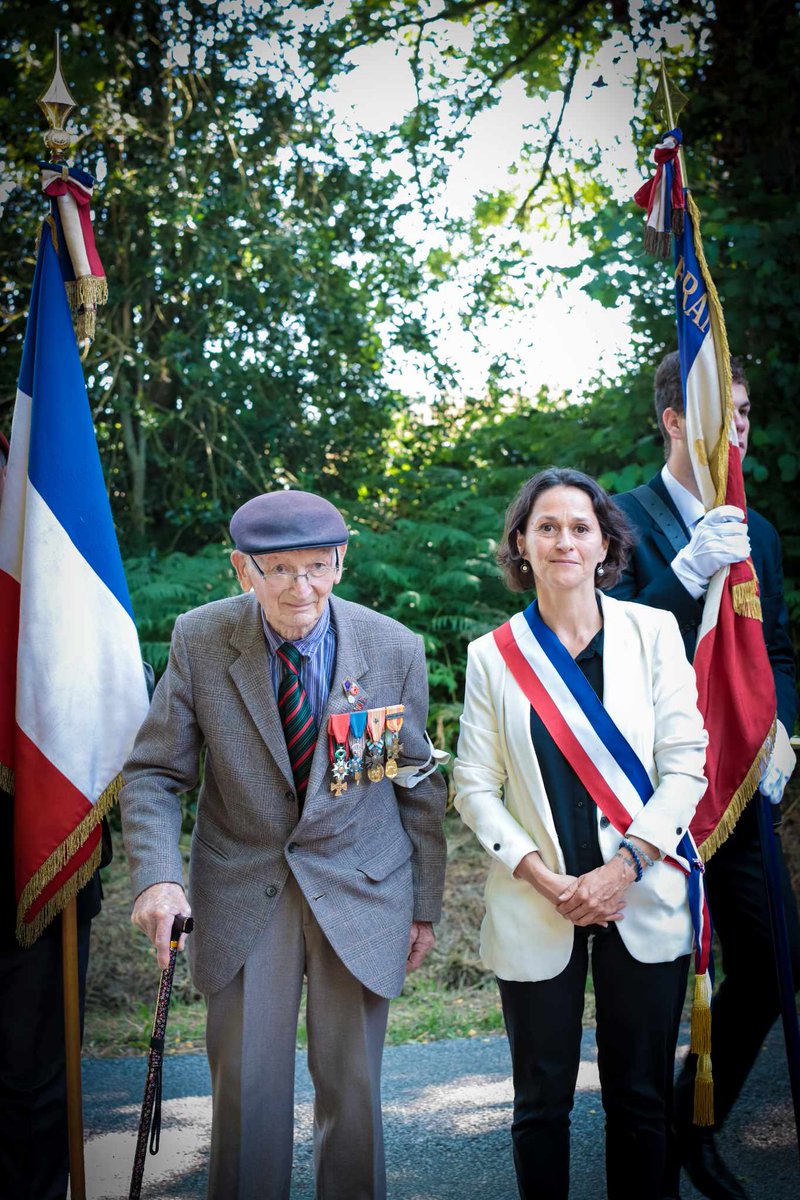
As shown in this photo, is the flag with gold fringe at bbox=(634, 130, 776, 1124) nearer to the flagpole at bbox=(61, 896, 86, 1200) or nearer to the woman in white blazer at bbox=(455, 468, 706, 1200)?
the woman in white blazer at bbox=(455, 468, 706, 1200)

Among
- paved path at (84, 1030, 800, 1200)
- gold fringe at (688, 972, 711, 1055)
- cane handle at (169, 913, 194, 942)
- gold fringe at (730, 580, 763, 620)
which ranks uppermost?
gold fringe at (730, 580, 763, 620)

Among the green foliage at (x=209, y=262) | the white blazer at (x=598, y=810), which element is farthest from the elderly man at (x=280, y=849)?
the green foliage at (x=209, y=262)

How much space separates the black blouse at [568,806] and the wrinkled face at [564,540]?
276 millimetres

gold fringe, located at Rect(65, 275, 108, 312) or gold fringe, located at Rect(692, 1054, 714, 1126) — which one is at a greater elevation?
gold fringe, located at Rect(65, 275, 108, 312)

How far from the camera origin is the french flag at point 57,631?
268cm

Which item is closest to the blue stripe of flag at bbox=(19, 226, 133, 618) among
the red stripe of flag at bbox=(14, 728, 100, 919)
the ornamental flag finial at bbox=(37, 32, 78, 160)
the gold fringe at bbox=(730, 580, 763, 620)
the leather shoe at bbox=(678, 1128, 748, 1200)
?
the ornamental flag finial at bbox=(37, 32, 78, 160)

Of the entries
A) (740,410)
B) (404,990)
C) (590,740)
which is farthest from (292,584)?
(404,990)

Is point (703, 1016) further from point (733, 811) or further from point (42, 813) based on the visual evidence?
point (42, 813)

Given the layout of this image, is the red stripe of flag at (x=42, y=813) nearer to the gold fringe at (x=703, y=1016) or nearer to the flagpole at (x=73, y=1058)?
the flagpole at (x=73, y=1058)

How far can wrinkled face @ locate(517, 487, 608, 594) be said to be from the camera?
240cm

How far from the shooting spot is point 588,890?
2193mm

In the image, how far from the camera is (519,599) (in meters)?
7.05

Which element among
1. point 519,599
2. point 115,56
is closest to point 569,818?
point 519,599

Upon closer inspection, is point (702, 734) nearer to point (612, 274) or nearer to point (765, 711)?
point (765, 711)
